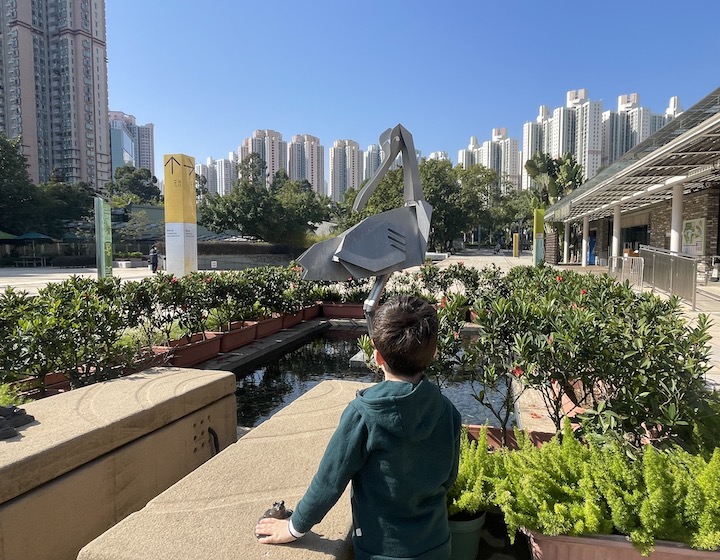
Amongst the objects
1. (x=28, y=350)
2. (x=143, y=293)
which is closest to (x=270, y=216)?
(x=143, y=293)

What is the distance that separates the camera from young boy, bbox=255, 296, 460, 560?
1.32 metres

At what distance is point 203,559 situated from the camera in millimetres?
1545

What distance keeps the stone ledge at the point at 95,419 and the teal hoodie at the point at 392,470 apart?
1.44 metres

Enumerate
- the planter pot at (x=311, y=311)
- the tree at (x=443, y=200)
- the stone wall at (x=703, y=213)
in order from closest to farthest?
the planter pot at (x=311, y=311) < the stone wall at (x=703, y=213) < the tree at (x=443, y=200)

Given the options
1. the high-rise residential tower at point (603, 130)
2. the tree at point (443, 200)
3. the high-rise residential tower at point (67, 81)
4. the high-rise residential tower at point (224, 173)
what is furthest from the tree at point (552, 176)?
the high-rise residential tower at point (224, 173)

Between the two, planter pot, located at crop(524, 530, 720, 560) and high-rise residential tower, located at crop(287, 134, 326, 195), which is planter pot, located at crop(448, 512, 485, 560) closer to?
planter pot, located at crop(524, 530, 720, 560)

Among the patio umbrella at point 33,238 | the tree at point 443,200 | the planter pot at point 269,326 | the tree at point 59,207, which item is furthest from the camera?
the tree at point 443,200

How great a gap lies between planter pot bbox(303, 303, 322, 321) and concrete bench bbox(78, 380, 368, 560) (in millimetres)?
7810

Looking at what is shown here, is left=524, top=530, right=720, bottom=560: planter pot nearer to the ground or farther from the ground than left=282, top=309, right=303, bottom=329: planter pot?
farther from the ground

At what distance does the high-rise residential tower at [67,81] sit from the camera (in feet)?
209

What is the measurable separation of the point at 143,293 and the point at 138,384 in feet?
10.9

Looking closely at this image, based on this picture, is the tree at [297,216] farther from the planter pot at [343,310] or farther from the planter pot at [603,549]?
the planter pot at [603,549]

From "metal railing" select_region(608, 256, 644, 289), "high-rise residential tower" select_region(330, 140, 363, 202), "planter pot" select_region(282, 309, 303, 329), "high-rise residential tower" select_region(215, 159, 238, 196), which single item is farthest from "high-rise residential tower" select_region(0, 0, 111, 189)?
"metal railing" select_region(608, 256, 644, 289)

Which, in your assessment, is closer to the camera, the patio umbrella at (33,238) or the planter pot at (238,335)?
the planter pot at (238,335)
